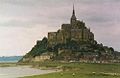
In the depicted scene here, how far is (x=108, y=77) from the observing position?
83.4 m

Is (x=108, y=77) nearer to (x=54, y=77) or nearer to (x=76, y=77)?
(x=76, y=77)

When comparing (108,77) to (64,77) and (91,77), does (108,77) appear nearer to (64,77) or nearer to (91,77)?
(91,77)

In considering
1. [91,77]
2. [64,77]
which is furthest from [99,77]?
[64,77]

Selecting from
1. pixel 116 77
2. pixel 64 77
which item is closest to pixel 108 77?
pixel 116 77

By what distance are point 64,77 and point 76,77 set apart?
2.54 meters

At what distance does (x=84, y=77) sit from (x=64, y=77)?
4228mm

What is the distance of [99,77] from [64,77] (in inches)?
295

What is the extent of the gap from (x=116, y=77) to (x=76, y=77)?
8.31m

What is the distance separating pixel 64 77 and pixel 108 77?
9.21 m

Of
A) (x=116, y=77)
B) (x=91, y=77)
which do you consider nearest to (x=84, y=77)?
(x=91, y=77)

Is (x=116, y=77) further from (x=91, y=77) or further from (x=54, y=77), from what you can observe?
(x=54, y=77)

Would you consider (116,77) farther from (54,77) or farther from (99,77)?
(54,77)

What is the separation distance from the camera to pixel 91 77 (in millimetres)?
83312

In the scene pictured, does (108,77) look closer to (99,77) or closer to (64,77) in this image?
(99,77)
